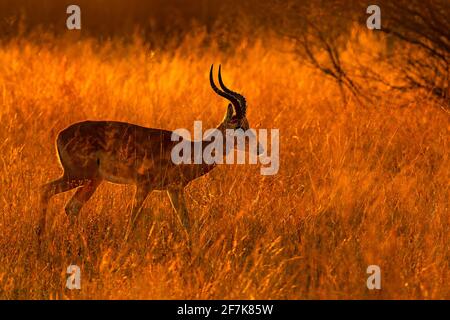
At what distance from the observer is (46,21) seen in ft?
54.5

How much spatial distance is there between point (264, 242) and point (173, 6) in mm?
11816

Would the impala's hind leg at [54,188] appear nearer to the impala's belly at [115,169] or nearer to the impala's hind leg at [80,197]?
the impala's hind leg at [80,197]

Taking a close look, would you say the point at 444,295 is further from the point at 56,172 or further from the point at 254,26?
the point at 254,26

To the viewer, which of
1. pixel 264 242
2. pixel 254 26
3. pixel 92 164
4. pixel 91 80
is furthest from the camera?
pixel 254 26

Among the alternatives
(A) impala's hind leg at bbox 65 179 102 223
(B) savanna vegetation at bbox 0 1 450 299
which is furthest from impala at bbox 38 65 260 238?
(B) savanna vegetation at bbox 0 1 450 299

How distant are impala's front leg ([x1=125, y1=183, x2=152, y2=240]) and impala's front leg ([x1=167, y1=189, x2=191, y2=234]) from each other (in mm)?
174

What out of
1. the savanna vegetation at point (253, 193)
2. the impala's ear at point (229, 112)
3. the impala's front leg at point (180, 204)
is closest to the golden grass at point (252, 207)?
the savanna vegetation at point (253, 193)

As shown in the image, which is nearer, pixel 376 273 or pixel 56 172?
pixel 376 273

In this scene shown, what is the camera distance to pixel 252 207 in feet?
20.6

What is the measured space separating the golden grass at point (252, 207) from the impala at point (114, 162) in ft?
0.45

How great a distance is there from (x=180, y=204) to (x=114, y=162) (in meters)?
0.52

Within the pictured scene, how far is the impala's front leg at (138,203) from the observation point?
6.04 meters

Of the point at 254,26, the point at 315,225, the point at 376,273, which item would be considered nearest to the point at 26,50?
the point at 254,26

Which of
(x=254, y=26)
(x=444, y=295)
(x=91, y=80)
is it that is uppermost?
(x=254, y=26)
